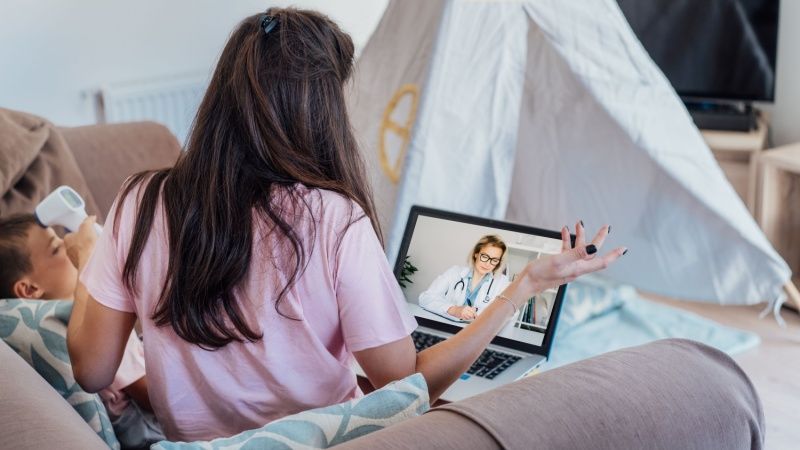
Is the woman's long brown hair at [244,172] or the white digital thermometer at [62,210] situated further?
the white digital thermometer at [62,210]

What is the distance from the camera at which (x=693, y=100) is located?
3102mm

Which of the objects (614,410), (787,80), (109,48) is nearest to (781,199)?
(787,80)

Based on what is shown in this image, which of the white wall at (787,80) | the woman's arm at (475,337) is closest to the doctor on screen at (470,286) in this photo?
the woman's arm at (475,337)

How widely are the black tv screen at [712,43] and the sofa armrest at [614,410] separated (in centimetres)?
Answer: 220

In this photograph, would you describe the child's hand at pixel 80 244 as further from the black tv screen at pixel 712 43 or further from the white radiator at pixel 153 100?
the black tv screen at pixel 712 43

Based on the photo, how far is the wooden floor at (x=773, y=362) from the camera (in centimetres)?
214

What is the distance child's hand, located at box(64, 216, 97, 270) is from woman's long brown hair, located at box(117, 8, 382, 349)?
1.35 feet

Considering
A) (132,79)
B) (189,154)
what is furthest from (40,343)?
(132,79)

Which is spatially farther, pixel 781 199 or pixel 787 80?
pixel 787 80

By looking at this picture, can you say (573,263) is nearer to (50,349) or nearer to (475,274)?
(475,274)

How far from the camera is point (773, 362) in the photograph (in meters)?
2.43

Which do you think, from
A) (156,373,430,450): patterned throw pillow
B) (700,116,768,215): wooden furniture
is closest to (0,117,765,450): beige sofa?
(156,373,430,450): patterned throw pillow

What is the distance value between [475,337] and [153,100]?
83.8 inches

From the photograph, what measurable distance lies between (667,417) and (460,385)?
62 cm
